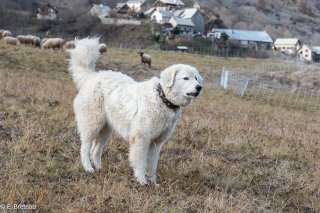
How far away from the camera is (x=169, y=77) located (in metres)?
5.34

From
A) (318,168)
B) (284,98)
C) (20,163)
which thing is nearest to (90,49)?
(20,163)

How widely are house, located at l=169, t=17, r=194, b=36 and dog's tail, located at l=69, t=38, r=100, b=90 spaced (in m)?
76.2

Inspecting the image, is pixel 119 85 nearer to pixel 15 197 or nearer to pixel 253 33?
pixel 15 197

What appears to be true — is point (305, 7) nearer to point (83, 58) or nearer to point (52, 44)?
point (52, 44)

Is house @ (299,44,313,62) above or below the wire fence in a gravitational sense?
below

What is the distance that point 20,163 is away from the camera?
5.18 meters

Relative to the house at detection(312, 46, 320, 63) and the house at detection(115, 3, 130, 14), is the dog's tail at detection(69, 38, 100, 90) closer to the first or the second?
the house at detection(115, 3, 130, 14)

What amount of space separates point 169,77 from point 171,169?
1.30 metres

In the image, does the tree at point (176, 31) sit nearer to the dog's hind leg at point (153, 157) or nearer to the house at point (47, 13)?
the house at point (47, 13)

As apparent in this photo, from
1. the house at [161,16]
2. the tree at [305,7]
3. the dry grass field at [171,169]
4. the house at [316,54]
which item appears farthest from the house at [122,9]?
the tree at [305,7]

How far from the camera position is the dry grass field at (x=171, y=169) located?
4.30 meters

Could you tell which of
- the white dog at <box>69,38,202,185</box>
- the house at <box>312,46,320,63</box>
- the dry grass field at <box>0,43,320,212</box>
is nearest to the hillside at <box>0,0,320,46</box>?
the house at <box>312,46,320,63</box>

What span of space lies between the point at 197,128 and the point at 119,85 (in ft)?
10.3

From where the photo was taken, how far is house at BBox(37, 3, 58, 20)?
76.4 m
